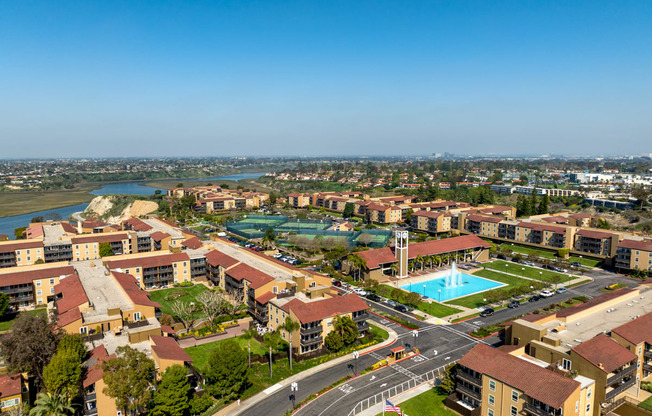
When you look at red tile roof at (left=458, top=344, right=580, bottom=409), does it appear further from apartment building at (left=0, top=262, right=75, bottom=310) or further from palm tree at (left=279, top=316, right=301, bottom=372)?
apartment building at (left=0, top=262, right=75, bottom=310)

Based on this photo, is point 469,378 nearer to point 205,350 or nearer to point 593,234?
point 205,350

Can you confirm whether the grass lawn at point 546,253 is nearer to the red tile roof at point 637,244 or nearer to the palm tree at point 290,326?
the red tile roof at point 637,244

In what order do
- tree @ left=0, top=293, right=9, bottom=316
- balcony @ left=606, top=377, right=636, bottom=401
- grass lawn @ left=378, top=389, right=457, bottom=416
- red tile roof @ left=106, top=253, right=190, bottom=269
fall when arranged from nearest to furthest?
balcony @ left=606, top=377, right=636, bottom=401, grass lawn @ left=378, top=389, right=457, bottom=416, tree @ left=0, top=293, right=9, bottom=316, red tile roof @ left=106, top=253, right=190, bottom=269

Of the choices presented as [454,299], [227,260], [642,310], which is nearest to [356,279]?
[454,299]

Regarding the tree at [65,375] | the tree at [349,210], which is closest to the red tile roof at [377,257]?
the tree at [65,375]

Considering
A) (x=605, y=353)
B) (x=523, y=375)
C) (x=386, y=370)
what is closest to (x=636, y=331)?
(x=605, y=353)

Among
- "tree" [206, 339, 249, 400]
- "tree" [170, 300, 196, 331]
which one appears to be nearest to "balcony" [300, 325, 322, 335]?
"tree" [206, 339, 249, 400]
